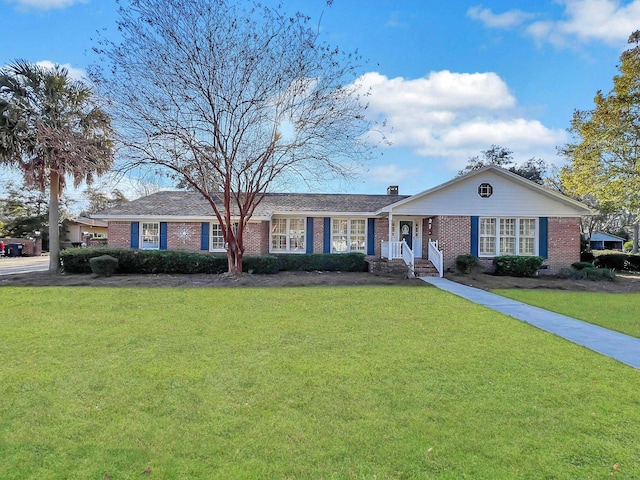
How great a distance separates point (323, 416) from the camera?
3334 mm

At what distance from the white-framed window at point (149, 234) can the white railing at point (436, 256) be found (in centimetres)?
1355

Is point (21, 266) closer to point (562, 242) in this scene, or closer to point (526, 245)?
point (526, 245)

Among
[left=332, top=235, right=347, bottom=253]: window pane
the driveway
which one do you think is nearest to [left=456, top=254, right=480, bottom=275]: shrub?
[left=332, top=235, right=347, bottom=253]: window pane

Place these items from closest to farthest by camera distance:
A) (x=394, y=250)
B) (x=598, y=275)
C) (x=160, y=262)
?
1. (x=598, y=275)
2. (x=160, y=262)
3. (x=394, y=250)

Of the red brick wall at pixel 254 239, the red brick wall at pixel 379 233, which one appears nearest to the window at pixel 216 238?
the red brick wall at pixel 254 239

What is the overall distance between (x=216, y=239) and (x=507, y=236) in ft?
47.0

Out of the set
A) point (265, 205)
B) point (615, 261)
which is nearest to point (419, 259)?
point (265, 205)

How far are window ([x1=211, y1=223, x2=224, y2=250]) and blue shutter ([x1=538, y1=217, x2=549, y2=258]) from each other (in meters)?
15.5

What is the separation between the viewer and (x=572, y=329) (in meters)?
6.93

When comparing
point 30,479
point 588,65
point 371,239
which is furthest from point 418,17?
point 30,479

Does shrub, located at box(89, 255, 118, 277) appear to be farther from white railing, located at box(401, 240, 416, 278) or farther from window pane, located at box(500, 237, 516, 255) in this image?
window pane, located at box(500, 237, 516, 255)

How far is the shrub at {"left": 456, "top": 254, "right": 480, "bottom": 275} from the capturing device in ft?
51.8

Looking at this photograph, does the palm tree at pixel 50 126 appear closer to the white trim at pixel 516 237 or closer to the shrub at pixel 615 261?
the white trim at pixel 516 237

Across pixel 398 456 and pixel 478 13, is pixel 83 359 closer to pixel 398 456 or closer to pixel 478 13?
pixel 398 456
